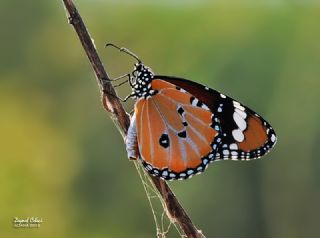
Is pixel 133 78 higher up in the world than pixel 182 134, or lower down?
higher up

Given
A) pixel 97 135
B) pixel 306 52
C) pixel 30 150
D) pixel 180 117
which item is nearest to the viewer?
pixel 180 117

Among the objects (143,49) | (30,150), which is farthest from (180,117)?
(143,49)

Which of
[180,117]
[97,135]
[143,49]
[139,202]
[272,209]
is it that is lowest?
[272,209]

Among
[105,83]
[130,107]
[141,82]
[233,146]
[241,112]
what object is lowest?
[130,107]

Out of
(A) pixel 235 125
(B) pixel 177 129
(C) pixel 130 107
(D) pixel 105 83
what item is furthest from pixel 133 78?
(C) pixel 130 107

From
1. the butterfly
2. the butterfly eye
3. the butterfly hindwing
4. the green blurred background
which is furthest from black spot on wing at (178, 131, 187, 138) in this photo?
the green blurred background

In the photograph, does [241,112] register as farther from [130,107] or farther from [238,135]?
[130,107]

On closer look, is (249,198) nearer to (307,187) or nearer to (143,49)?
(307,187)
